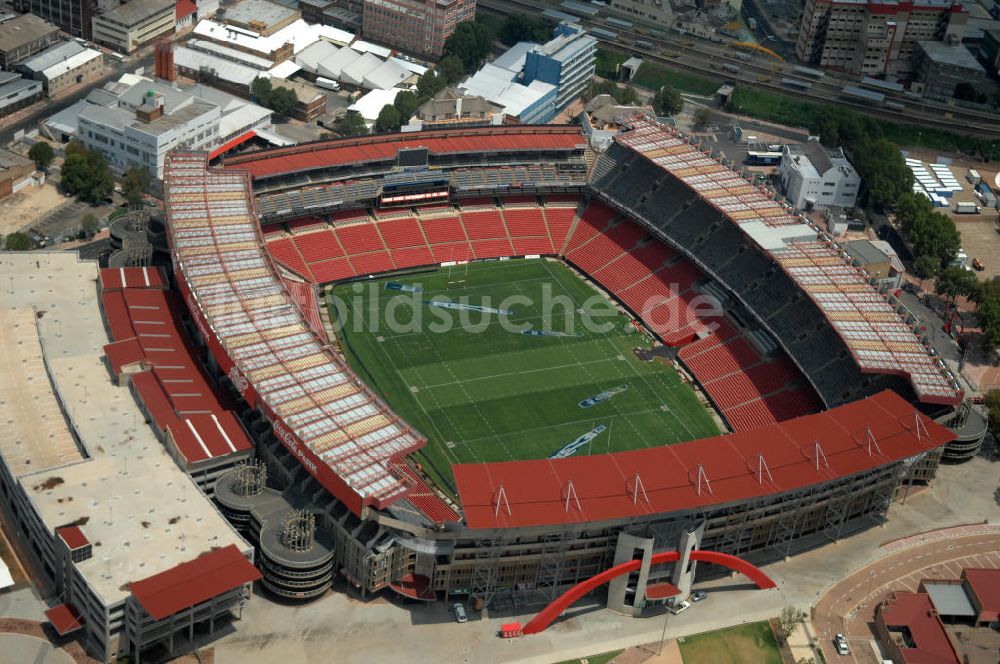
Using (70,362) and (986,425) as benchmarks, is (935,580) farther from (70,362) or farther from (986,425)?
(70,362)

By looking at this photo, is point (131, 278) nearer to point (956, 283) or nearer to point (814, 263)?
point (814, 263)

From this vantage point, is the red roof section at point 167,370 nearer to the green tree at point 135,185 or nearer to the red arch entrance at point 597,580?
the green tree at point 135,185

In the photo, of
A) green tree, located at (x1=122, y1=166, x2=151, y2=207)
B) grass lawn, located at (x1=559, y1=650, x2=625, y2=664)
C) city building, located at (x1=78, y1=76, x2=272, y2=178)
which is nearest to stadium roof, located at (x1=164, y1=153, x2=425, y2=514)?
green tree, located at (x1=122, y1=166, x2=151, y2=207)

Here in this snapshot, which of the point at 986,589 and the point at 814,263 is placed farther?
the point at 814,263

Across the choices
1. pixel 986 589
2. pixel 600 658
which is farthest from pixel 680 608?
pixel 986 589

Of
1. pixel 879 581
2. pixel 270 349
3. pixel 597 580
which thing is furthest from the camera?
pixel 270 349
